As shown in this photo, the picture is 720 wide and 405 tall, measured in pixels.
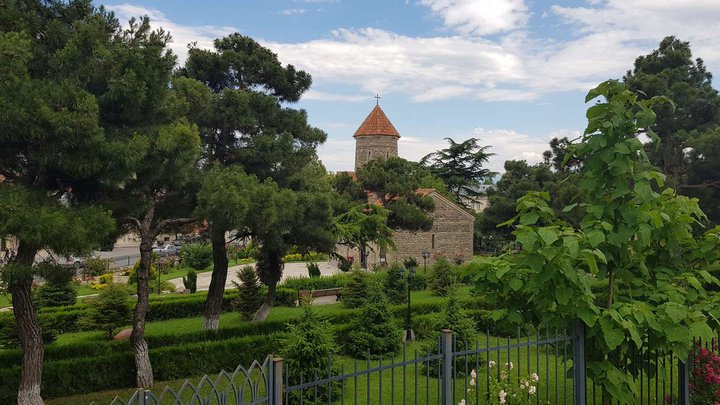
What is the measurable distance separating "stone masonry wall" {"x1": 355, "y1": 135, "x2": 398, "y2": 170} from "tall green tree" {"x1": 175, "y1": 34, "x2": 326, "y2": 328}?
3572cm

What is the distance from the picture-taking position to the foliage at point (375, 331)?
1417 cm

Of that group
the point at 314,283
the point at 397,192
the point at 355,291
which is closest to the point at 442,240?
the point at 397,192

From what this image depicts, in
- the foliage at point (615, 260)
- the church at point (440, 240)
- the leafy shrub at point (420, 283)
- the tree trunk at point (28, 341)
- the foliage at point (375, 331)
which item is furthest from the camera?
the church at point (440, 240)

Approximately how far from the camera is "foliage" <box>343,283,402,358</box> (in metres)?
14.2

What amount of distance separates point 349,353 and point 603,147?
36.0ft

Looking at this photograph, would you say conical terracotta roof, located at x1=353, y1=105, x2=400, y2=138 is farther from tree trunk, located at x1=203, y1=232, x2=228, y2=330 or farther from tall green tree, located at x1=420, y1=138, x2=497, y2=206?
tree trunk, located at x1=203, y1=232, x2=228, y2=330

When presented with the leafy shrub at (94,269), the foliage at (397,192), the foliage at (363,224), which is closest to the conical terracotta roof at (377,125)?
the foliage at (397,192)

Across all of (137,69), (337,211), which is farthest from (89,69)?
(337,211)

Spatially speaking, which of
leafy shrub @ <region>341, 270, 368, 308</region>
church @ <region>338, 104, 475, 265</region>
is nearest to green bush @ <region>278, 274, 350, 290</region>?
leafy shrub @ <region>341, 270, 368, 308</region>

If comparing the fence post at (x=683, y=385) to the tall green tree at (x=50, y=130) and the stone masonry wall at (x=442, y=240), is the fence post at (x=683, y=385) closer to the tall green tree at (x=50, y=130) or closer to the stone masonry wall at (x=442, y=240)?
the tall green tree at (x=50, y=130)

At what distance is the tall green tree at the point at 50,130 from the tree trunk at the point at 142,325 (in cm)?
205

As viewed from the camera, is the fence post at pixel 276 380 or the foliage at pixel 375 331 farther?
the foliage at pixel 375 331

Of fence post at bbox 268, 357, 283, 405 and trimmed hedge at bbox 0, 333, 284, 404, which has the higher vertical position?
fence post at bbox 268, 357, 283, 405

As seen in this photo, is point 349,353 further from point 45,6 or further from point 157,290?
point 157,290
